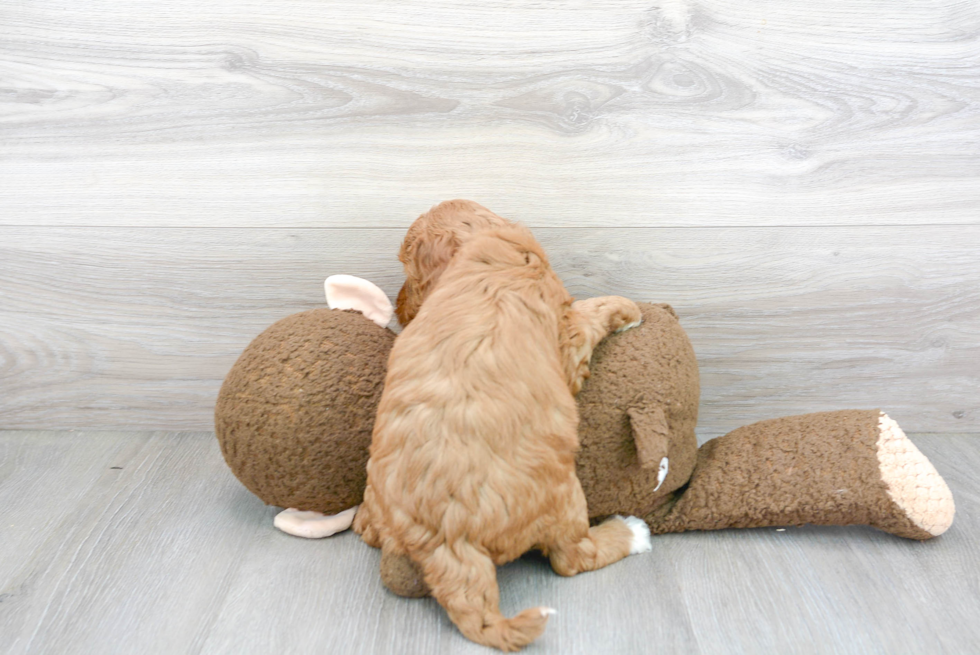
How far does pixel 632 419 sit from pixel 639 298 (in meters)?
0.40

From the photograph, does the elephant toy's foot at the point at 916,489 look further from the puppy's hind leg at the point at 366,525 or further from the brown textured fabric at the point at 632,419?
the puppy's hind leg at the point at 366,525

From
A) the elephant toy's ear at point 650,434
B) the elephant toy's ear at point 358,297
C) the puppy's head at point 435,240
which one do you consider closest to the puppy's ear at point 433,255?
the puppy's head at point 435,240

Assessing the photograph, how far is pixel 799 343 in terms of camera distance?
5.00 feet

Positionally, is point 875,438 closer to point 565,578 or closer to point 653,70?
point 565,578

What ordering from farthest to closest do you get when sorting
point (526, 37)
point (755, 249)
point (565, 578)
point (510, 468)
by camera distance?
point (755, 249), point (526, 37), point (565, 578), point (510, 468)

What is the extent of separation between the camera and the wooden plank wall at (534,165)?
1.35m

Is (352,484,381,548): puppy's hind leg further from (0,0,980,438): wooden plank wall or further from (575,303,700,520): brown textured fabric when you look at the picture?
(0,0,980,438): wooden plank wall

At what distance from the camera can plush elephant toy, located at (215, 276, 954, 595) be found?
118cm

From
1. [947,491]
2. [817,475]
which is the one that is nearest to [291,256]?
[817,475]

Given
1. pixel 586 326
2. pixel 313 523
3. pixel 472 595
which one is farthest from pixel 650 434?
pixel 313 523

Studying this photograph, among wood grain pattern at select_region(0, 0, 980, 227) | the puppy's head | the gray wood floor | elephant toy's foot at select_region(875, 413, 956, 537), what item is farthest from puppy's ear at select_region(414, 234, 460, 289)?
elephant toy's foot at select_region(875, 413, 956, 537)

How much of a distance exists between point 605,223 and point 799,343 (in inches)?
19.7

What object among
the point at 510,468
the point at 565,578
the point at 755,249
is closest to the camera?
the point at 510,468

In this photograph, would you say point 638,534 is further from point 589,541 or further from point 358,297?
point 358,297
